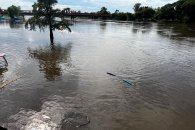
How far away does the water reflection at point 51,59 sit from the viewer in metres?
21.9

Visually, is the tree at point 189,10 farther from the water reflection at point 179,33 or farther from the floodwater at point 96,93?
the floodwater at point 96,93

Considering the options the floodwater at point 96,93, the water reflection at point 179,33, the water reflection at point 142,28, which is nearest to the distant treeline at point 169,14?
the water reflection at point 142,28

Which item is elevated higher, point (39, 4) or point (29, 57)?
point (39, 4)

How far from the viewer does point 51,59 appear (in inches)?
1093

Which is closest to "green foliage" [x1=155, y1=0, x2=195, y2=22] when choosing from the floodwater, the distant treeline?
the distant treeline

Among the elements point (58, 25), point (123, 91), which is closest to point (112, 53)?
point (58, 25)

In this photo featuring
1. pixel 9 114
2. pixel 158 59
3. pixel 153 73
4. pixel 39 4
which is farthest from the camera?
pixel 39 4

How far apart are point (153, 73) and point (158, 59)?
6722mm

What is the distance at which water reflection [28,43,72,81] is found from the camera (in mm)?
21922

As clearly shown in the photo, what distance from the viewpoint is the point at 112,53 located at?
3161 centimetres

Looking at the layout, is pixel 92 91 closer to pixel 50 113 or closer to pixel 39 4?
pixel 50 113

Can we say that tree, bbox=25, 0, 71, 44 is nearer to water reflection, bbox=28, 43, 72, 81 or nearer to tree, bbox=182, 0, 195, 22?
water reflection, bbox=28, 43, 72, 81

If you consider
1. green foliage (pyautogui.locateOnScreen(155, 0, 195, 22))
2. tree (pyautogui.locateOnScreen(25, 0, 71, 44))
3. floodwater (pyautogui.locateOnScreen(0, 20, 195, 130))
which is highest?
green foliage (pyautogui.locateOnScreen(155, 0, 195, 22))

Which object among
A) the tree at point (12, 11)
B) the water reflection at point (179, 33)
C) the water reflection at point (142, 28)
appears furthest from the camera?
the tree at point (12, 11)
